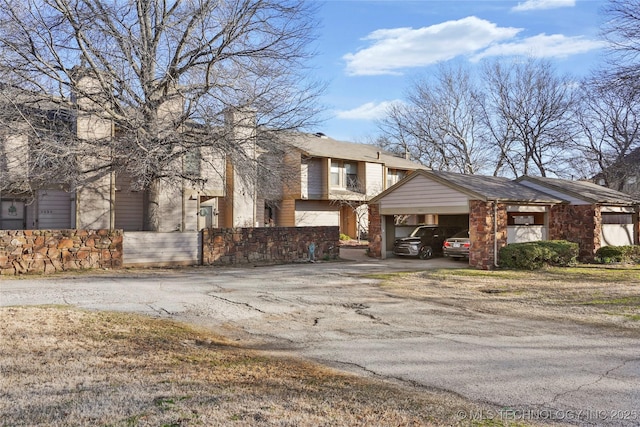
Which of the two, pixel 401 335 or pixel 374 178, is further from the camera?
pixel 374 178

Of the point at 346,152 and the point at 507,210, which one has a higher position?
the point at 346,152

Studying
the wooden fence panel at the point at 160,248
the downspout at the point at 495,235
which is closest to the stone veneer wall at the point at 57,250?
the wooden fence panel at the point at 160,248

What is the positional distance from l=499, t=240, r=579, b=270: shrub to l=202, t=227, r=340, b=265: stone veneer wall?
6920 mm

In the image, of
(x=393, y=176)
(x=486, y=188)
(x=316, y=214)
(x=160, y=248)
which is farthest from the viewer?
(x=393, y=176)

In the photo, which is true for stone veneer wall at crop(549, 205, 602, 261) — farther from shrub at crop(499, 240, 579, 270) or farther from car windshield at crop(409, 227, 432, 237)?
car windshield at crop(409, 227, 432, 237)

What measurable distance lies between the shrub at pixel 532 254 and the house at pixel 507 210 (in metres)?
0.43

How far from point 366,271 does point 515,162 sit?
23.9 m

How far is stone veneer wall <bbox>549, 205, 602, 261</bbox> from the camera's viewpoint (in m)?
19.4

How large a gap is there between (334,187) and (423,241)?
10.8 m

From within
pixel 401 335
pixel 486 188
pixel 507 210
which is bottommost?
pixel 401 335

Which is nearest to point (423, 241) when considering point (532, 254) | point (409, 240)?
point (409, 240)

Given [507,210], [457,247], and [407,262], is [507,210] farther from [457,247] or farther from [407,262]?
[407,262]

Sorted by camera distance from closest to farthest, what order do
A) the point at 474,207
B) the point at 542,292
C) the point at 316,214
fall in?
the point at 542,292 → the point at 474,207 → the point at 316,214

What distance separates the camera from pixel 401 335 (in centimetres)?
773
